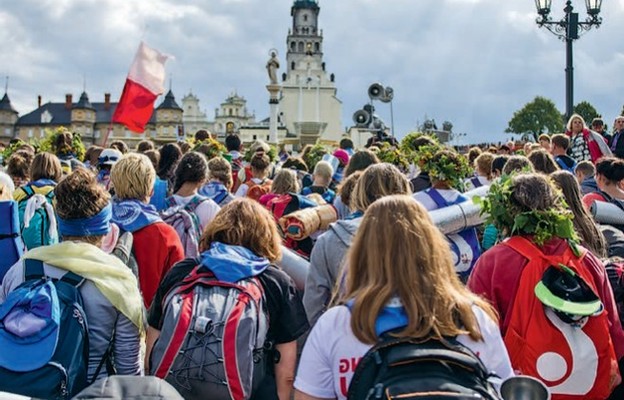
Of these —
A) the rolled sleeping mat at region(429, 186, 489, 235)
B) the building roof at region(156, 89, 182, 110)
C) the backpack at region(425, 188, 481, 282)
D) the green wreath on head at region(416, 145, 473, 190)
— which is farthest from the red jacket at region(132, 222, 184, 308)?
the building roof at region(156, 89, 182, 110)

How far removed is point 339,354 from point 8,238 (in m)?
2.96

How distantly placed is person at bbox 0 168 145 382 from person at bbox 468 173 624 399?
6.05 ft

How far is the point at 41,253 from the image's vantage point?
3.43m

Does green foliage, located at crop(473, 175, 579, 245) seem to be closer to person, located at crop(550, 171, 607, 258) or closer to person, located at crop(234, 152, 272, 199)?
person, located at crop(550, 171, 607, 258)

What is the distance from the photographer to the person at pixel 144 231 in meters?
4.70

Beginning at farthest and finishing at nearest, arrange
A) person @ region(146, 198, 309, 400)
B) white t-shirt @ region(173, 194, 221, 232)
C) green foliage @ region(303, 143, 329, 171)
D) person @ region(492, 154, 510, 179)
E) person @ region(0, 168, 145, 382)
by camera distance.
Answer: green foliage @ region(303, 143, 329, 171), person @ region(492, 154, 510, 179), white t-shirt @ region(173, 194, 221, 232), person @ region(146, 198, 309, 400), person @ region(0, 168, 145, 382)

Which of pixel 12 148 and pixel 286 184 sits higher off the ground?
pixel 12 148

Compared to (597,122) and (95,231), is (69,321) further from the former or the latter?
(597,122)

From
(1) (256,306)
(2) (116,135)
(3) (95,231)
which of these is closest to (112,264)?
(3) (95,231)

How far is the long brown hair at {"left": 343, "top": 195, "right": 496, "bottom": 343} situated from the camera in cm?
246

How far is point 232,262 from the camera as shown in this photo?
3.45 meters

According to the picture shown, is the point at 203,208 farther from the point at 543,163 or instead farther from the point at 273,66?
the point at 273,66

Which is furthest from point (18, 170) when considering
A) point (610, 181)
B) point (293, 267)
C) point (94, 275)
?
point (610, 181)

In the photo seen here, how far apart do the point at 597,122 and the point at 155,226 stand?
1018 centimetres
